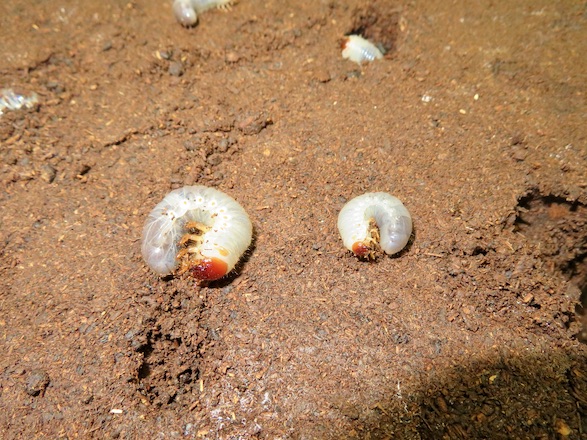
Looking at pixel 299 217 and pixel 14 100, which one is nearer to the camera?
pixel 299 217

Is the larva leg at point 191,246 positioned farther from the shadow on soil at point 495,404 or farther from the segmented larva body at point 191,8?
the segmented larva body at point 191,8

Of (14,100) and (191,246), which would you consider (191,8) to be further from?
(191,246)

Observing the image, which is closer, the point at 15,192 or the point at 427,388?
the point at 427,388

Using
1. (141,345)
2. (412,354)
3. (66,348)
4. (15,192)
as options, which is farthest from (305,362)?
(15,192)

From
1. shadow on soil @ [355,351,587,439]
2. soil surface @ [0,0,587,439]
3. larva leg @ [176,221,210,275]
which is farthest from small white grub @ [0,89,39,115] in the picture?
shadow on soil @ [355,351,587,439]

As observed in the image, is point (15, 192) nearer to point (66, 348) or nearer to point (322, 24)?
point (66, 348)

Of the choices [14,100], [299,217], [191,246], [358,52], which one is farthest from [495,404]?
[14,100]
